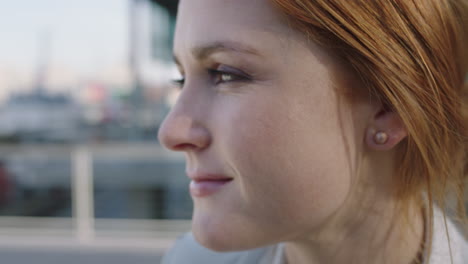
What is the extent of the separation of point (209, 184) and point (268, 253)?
392 millimetres

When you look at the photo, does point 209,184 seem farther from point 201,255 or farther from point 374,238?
point 201,255

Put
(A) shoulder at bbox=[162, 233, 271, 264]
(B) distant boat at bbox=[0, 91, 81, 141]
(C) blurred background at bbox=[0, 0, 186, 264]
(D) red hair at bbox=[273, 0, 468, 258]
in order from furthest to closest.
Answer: (B) distant boat at bbox=[0, 91, 81, 141], (C) blurred background at bbox=[0, 0, 186, 264], (A) shoulder at bbox=[162, 233, 271, 264], (D) red hair at bbox=[273, 0, 468, 258]

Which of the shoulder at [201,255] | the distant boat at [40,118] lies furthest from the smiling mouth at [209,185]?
the distant boat at [40,118]

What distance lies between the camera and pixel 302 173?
2.54 feet

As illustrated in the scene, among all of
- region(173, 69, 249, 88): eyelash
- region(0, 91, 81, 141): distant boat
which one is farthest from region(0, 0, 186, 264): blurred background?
region(173, 69, 249, 88): eyelash

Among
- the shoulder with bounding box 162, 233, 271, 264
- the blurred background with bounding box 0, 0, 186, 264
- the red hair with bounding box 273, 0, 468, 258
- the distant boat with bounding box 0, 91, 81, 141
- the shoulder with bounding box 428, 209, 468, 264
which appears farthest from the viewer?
the distant boat with bounding box 0, 91, 81, 141

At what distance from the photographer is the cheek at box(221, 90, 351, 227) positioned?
2.52ft

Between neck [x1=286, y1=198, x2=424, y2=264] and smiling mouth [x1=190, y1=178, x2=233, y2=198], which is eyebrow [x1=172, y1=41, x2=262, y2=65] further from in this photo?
neck [x1=286, y1=198, x2=424, y2=264]

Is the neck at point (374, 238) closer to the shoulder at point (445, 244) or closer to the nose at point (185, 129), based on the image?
the shoulder at point (445, 244)

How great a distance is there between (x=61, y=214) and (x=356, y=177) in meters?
3.89

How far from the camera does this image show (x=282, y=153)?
0.77m

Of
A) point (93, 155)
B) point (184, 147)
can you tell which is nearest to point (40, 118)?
point (93, 155)

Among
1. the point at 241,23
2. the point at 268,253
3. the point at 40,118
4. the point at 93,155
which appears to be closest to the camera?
the point at 241,23

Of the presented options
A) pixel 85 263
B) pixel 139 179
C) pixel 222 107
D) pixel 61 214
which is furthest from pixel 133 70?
pixel 222 107
